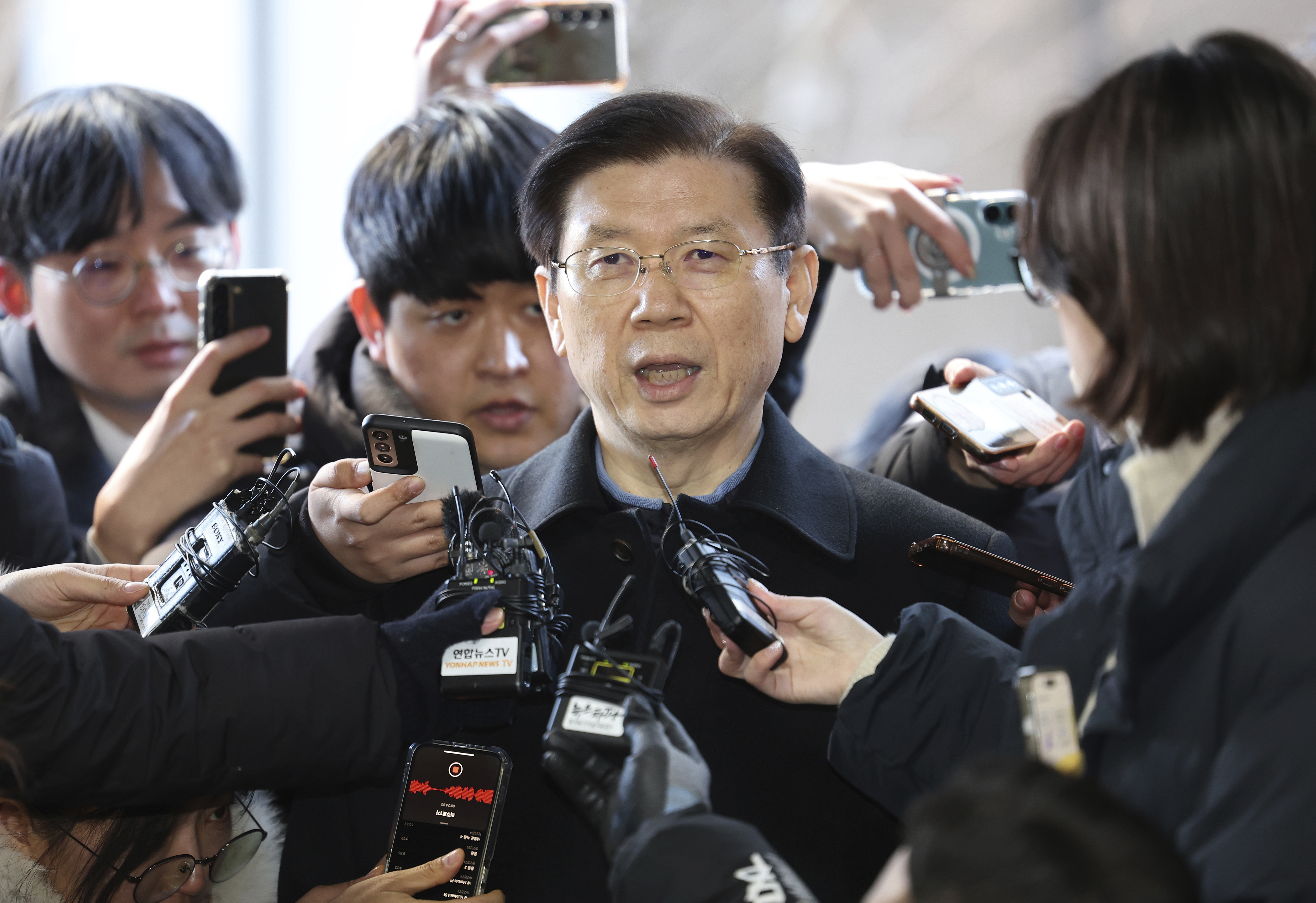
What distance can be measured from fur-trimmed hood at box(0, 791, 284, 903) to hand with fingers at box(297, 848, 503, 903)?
185 mm

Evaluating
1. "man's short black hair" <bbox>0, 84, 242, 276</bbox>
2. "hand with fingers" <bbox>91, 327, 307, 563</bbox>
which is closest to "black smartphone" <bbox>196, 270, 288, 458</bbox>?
"hand with fingers" <bbox>91, 327, 307, 563</bbox>

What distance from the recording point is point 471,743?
1343 mm

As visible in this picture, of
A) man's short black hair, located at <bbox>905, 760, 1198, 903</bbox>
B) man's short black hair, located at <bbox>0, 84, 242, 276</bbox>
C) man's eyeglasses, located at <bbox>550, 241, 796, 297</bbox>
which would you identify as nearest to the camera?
man's short black hair, located at <bbox>905, 760, 1198, 903</bbox>

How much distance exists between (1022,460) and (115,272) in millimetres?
1599

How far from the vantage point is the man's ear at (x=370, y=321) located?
2070 millimetres

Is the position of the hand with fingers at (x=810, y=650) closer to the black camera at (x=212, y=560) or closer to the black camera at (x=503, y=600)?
the black camera at (x=503, y=600)

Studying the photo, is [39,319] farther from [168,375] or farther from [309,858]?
[309,858]

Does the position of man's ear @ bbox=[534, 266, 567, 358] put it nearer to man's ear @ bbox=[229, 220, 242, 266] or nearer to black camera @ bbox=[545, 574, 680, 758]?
black camera @ bbox=[545, 574, 680, 758]

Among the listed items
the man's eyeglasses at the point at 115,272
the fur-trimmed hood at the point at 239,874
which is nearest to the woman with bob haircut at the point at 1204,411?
the fur-trimmed hood at the point at 239,874

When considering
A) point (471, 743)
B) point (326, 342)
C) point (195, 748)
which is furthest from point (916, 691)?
point (326, 342)

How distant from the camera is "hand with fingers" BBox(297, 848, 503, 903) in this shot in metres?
1.23

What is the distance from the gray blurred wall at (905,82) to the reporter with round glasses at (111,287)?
1464mm

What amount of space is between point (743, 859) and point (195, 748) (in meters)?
0.53

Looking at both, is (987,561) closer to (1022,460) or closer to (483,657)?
(1022,460)
